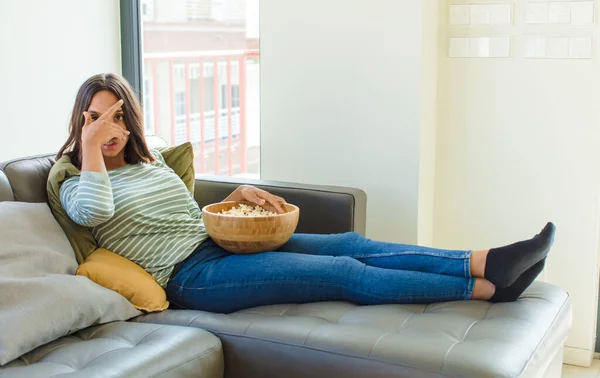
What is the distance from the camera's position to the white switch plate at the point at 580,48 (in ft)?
9.09

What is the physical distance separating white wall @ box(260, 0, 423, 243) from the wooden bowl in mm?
761

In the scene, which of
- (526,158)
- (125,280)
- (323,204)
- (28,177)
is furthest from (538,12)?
(28,177)

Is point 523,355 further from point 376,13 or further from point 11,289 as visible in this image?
point 376,13

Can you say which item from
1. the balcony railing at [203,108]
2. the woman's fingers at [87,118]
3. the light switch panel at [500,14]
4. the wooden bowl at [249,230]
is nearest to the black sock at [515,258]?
the wooden bowl at [249,230]

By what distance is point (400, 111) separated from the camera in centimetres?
296

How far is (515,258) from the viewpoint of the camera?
2.08 m

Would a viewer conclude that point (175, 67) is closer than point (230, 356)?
No

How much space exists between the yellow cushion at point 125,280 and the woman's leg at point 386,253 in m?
0.42

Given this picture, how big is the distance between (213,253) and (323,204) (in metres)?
0.47

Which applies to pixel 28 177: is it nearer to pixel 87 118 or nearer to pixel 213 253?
pixel 87 118

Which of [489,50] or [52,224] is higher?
[489,50]

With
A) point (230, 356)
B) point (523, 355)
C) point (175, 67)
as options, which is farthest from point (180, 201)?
point (175, 67)

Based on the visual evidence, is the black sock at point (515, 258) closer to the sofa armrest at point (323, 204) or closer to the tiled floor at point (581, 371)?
the sofa armrest at point (323, 204)

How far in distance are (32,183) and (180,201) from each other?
0.44 m
